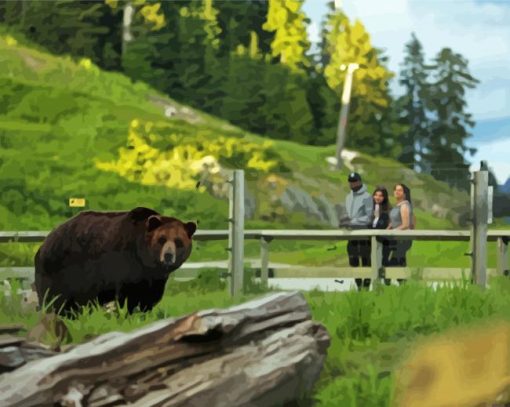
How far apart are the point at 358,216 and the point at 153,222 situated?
1768 mm

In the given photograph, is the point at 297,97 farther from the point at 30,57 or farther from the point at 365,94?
the point at 30,57

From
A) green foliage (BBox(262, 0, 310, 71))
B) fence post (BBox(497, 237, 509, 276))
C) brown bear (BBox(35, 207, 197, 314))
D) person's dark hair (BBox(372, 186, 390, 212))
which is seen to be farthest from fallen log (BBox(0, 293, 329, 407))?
green foliage (BBox(262, 0, 310, 71))

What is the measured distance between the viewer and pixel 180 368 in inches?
145

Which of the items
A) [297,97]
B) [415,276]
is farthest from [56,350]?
[297,97]

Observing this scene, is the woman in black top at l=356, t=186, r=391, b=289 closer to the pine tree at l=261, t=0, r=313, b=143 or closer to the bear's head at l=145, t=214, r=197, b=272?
the bear's head at l=145, t=214, r=197, b=272

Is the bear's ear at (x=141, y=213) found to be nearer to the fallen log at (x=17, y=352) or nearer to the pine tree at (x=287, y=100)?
the fallen log at (x=17, y=352)

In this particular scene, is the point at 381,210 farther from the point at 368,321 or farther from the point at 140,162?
the point at 140,162

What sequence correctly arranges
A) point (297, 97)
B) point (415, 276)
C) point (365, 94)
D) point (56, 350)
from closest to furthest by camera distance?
point (56, 350), point (415, 276), point (365, 94), point (297, 97)

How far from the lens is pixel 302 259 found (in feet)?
25.2

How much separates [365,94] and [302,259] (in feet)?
52.7

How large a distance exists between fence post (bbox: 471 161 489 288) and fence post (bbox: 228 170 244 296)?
1.59 metres

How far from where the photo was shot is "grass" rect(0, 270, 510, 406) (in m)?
4.12

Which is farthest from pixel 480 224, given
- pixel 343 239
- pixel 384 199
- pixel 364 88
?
pixel 364 88

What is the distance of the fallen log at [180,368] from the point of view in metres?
3.58
